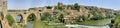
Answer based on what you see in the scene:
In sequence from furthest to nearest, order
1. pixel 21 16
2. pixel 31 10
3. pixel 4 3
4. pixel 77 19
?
1. pixel 77 19
2. pixel 31 10
3. pixel 21 16
4. pixel 4 3

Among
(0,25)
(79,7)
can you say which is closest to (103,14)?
(79,7)

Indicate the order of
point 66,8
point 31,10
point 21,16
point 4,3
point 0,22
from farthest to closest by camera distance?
1. point 66,8
2. point 31,10
3. point 21,16
4. point 4,3
5. point 0,22

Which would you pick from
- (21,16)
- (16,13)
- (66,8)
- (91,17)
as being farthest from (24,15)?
(66,8)

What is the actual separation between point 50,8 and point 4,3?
29.0 m

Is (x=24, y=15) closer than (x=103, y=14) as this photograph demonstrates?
Yes

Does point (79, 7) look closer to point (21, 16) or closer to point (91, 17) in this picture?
point (91, 17)

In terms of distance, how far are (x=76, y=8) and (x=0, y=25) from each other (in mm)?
39162

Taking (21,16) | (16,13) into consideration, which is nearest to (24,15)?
(21,16)

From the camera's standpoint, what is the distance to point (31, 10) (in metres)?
31.6

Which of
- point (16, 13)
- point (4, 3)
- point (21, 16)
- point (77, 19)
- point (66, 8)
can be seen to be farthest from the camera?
point (66, 8)

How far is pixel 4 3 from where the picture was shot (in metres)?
16.2

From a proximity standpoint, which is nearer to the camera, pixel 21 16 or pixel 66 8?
pixel 21 16

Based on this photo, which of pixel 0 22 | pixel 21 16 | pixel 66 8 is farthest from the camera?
pixel 66 8

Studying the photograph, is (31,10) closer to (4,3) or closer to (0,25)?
(4,3)
